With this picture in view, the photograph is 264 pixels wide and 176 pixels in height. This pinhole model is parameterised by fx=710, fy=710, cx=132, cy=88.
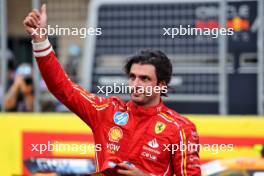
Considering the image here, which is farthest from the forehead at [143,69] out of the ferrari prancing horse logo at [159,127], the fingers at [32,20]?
the fingers at [32,20]

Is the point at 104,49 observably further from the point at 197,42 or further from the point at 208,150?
the point at 208,150

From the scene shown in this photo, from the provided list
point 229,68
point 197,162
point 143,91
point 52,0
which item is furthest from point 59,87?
point 52,0

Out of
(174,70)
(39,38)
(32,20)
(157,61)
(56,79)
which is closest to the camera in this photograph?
(32,20)

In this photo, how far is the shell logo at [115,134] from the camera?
452cm

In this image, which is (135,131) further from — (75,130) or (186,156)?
(75,130)

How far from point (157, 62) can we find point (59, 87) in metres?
0.67

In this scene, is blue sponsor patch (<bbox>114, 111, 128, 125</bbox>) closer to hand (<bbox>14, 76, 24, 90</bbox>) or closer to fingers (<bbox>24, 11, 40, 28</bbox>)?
fingers (<bbox>24, 11, 40, 28</bbox>)

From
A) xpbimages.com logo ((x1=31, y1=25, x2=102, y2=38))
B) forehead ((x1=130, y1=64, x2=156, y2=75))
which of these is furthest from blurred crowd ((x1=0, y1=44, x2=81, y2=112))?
forehead ((x1=130, y1=64, x2=156, y2=75))

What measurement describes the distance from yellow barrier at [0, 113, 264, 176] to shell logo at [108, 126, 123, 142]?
2395mm

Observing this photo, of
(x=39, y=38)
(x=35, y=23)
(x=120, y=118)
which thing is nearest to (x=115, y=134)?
(x=120, y=118)

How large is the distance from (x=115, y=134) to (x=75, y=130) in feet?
8.47

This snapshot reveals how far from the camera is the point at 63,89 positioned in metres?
4.46

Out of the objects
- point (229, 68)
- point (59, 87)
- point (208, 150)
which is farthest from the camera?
point (229, 68)

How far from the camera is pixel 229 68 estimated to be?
7965 millimetres
